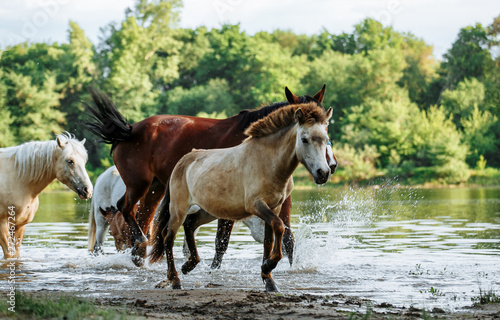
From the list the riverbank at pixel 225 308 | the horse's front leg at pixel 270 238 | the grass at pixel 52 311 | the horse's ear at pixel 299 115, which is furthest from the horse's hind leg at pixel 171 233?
the grass at pixel 52 311

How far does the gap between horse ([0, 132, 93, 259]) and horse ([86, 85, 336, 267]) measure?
0.57m

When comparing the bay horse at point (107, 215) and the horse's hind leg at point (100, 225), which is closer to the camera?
the bay horse at point (107, 215)

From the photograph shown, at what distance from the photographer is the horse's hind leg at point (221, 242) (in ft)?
32.6

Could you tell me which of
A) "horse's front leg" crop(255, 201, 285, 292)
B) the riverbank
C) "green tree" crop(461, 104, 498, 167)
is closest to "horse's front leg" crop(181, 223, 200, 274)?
the riverbank

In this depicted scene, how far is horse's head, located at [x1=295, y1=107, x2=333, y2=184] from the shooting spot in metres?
6.87

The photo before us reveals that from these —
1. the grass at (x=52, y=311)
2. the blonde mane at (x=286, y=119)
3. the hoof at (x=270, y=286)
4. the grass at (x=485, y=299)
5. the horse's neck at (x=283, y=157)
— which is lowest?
the hoof at (x=270, y=286)

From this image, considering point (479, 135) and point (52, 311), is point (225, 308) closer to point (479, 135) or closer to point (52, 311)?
point (52, 311)

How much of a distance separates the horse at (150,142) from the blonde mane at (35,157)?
0.61 metres

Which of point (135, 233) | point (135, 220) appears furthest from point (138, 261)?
point (135, 220)

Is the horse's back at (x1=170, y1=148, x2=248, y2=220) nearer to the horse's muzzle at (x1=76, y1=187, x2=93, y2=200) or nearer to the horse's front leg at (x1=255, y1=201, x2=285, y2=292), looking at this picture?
the horse's front leg at (x1=255, y1=201, x2=285, y2=292)

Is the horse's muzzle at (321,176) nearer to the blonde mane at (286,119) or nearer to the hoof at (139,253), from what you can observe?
the blonde mane at (286,119)

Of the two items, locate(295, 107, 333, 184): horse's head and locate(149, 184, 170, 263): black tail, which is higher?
locate(295, 107, 333, 184): horse's head

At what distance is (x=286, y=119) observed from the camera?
7473 millimetres

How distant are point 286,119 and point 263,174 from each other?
27.0 inches
